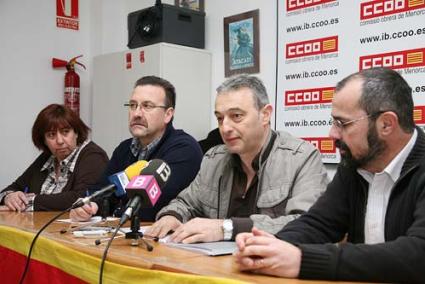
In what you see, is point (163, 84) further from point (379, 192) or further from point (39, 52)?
point (39, 52)

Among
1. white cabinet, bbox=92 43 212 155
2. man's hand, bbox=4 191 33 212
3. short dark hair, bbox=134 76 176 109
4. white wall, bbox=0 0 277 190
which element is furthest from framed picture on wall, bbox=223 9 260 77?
man's hand, bbox=4 191 33 212

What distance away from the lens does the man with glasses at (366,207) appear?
1092 millimetres

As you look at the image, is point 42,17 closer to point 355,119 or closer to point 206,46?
point 206,46

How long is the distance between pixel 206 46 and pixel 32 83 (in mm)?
1492

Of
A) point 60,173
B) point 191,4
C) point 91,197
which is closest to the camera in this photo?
point 91,197

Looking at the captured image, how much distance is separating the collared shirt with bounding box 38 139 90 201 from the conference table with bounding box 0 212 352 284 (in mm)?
863

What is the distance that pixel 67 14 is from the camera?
14.5 ft

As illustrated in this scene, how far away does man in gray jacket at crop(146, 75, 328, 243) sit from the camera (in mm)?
1782

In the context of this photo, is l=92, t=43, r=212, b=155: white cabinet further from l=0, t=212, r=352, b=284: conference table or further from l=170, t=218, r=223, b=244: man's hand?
l=170, t=218, r=223, b=244: man's hand

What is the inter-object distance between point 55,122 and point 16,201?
57 centimetres

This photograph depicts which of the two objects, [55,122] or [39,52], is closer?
[55,122]

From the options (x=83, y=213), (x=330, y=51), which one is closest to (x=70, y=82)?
(x=330, y=51)

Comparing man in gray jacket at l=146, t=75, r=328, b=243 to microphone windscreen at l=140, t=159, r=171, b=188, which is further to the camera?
man in gray jacket at l=146, t=75, r=328, b=243

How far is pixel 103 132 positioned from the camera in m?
4.24
